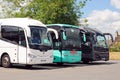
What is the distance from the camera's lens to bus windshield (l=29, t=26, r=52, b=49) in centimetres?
2168

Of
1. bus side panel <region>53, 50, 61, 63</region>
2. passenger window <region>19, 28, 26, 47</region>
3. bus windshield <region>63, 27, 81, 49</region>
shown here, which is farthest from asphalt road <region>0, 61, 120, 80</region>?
bus windshield <region>63, 27, 81, 49</region>

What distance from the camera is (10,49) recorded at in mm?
22062

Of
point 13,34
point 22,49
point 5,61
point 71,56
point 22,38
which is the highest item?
point 13,34

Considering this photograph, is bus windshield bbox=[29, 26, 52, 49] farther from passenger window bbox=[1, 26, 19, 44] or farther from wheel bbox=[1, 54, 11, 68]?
wheel bbox=[1, 54, 11, 68]

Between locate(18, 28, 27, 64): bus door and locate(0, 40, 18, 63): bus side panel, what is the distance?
0.28 meters

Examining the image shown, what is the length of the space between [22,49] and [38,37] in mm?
1142

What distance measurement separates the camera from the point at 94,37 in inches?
1104

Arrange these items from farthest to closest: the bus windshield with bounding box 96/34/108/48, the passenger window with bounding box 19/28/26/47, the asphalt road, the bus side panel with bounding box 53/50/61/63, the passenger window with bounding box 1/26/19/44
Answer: the bus windshield with bounding box 96/34/108/48 < the bus side panel with bounding box 53/50/61/63 < the passenger window with bounding box 1/26/19/44 < the passenger window with bounding box 19/28/26/47 < the asphalt road

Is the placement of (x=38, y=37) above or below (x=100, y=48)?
above

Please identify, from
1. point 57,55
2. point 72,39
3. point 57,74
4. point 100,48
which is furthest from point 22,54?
point 100,48

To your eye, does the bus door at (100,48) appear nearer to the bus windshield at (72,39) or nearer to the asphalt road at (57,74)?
the bus windshield at (72,39)

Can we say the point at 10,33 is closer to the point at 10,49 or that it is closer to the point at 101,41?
the point at 10,49

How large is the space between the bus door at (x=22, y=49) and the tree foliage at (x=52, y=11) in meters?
21.1

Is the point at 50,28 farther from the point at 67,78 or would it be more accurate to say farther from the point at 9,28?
the point at 67,78
